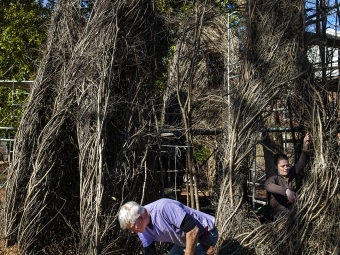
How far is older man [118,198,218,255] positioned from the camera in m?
4.12

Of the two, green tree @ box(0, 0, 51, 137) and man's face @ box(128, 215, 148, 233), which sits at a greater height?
green tree @ box(0, 0, 51, 137)

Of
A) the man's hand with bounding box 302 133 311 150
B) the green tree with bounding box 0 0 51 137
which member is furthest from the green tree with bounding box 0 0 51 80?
the man's hand with bounding box 302 133 311 150

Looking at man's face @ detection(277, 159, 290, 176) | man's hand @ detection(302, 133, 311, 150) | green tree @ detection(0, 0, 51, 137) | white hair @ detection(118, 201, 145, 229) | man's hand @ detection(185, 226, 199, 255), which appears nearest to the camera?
white hair @ detection(118, 201, 145, 229)

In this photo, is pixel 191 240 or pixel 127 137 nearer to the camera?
pixel 191 240

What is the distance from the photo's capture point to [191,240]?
13.9 ft

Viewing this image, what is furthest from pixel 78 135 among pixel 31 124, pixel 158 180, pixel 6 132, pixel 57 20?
pixel 6 132

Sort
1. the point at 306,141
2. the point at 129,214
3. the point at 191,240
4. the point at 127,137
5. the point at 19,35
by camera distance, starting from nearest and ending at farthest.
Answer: the point at 129,214, the point at 191,240, the point at 127,137, the point at 306,141, the point at 19,35

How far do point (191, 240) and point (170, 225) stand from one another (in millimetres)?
226

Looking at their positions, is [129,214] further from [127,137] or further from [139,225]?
[127,137]

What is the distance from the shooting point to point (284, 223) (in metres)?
6.15

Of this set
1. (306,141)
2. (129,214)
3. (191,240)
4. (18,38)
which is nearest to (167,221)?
(191,240)

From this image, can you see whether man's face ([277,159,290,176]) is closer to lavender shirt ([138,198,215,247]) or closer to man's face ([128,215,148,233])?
lavender shirt ([138,198,215,247])

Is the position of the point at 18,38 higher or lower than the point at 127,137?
higher

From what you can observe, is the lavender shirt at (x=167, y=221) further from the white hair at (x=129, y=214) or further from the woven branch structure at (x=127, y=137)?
the woven branch structure at (x=127, y=137)
